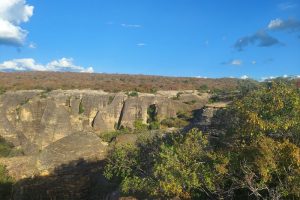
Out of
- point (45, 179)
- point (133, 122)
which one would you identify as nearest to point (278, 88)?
point (45, 179)

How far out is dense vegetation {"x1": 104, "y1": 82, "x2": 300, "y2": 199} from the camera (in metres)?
13.9

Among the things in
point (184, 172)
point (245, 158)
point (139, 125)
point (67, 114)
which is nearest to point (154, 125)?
point (139, 125)

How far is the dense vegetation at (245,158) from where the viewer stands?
1386cm

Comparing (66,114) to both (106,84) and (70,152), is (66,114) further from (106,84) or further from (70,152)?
(106,84)

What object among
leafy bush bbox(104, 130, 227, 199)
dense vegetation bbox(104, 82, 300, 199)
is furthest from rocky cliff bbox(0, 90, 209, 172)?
dense vegetation bbox(104, 82, 300, 199)

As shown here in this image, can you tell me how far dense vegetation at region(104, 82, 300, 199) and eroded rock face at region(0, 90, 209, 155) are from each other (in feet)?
107

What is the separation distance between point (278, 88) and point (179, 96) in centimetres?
5122

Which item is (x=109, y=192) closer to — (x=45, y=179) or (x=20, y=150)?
(x=45, y=179)

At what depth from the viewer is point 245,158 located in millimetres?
14703

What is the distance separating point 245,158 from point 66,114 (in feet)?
137

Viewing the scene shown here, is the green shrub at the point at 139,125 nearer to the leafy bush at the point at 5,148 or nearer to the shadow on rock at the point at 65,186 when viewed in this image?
the leafy bush at the point at 5,148

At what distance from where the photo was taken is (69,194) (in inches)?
1073

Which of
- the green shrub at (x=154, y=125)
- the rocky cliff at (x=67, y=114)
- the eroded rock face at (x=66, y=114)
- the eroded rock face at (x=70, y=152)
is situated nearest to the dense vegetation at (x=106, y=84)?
the rocky cliff at (x=67, y=114)

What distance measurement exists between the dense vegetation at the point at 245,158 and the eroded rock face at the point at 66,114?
32.7m
